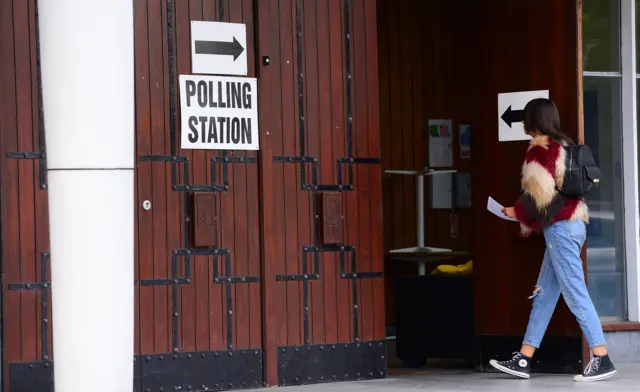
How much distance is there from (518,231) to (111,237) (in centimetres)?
461

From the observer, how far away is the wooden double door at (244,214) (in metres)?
7.42

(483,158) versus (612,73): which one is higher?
(612,73)

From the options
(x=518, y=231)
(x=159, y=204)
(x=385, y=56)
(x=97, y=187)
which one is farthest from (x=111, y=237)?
(x=385, y=56)

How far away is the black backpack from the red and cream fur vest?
0.04m

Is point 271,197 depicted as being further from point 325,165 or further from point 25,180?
point 25,180

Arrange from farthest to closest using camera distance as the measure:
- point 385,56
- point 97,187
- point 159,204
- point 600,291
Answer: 1. point 385,56
2. point 600,291
3. point 159,204
4. point 97,187

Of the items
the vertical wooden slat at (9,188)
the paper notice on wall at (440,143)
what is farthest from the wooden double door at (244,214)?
the paper notice on wall at (440,143)

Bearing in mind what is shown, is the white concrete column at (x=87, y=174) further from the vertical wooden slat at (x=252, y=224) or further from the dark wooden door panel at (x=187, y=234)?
the vertical wooden slat at (x=252, y=224)

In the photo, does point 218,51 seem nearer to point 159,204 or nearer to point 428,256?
point 159,204

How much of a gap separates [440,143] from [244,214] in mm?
3704

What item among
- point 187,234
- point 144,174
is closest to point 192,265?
point 187,234

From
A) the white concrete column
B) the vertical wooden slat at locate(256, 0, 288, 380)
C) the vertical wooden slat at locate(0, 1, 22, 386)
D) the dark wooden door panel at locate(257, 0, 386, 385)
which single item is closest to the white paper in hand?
the dark wooden door panel at locate(257, 0, 386, 385)

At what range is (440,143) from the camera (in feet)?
37.7

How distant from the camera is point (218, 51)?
8.12 metres
